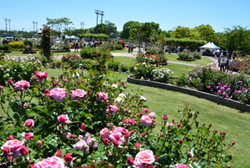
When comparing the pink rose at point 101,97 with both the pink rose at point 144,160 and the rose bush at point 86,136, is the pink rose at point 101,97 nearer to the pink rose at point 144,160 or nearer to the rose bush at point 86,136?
the rose bush at point 86,136

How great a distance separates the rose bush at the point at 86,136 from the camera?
4.33 feet

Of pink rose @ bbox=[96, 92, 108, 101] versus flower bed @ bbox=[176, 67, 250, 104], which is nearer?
pink rose @ bbox=[96, 92, 108, 101]

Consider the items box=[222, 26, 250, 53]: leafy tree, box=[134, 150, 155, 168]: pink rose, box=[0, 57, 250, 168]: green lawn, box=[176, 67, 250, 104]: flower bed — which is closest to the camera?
box=[134, 150, 155, 168]: pink rose

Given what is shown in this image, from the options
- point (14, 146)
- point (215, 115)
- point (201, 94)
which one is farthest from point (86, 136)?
A: point (201, 94)

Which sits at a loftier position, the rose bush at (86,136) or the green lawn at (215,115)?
the rose bush at (86,136)

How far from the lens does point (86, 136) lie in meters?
1.69

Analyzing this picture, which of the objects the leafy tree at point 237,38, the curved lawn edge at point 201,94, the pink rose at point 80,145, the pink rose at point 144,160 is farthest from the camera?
the leafy tree at point 237,38

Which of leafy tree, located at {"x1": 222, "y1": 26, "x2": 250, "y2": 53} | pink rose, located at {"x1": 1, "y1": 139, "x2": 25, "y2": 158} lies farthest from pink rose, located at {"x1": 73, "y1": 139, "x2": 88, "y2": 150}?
leafy tree, located at {"x1": 222, "y1": 26, "x2": 250, "y2": 53}

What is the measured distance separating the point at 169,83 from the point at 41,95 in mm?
7840

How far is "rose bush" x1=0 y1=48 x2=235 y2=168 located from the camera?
1321 millimetres

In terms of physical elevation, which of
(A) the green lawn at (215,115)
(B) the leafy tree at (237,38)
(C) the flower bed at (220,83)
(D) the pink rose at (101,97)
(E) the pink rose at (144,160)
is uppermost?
(B) the leafy tree at (237,38)

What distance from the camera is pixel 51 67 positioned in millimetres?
11781

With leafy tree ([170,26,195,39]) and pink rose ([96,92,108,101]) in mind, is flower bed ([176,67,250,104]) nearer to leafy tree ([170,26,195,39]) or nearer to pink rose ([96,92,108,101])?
pink rose ([96,92,108,101])

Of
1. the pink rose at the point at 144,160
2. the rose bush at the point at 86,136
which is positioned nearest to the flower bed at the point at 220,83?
the rose bush at the point at 86,136
